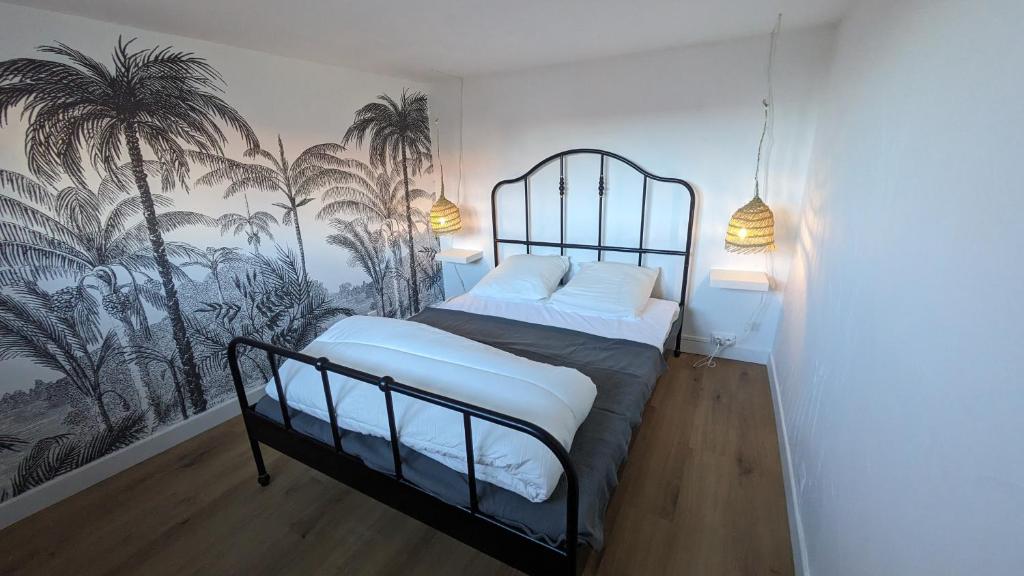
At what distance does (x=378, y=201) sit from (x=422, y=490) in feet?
8.15

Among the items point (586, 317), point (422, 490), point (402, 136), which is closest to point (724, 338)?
point (586, 317)

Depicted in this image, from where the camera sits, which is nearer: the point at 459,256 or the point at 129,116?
the point at 129,116

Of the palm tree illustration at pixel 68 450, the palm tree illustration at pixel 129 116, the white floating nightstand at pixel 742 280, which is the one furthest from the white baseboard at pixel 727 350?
the palm tree illustration at pixel 68 450

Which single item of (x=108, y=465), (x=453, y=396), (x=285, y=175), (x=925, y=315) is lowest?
(x=108, y=465)

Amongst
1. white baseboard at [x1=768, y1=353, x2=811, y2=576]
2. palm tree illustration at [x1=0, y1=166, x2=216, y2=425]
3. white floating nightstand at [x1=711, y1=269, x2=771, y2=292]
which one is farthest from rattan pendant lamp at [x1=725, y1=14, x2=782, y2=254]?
palm tree illustration at [x1=0, y1=166, x2=216, y2=425]

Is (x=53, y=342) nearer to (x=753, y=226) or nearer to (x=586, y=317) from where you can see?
(x=586, y=317)

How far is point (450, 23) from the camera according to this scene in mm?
1993

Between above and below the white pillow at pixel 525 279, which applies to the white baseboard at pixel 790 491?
below

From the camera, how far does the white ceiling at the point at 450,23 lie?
171cm

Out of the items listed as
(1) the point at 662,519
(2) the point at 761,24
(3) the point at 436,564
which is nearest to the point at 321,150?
(3) the point at 436,564

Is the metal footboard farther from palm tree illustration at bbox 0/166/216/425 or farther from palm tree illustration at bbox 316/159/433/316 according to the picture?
palm tree illustration at bbox 316/159/433/316

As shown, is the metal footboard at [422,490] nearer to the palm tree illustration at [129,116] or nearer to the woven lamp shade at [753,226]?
the palm tree illustration at [129,116]

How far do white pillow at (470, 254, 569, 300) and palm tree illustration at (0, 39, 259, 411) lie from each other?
178 cm

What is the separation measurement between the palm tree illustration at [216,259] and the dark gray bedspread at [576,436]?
0.92 metres
